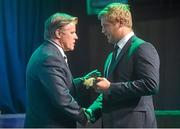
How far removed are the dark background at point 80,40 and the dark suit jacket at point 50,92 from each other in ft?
8.89

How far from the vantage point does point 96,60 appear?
5176 mm

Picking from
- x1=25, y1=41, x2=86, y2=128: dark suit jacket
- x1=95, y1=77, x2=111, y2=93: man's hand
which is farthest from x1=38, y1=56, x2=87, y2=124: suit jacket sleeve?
x1=95, y1=77, x2=111, y2=93: man's hand

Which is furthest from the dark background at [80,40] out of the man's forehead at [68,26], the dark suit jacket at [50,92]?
the dark suit jacket at [50,92]

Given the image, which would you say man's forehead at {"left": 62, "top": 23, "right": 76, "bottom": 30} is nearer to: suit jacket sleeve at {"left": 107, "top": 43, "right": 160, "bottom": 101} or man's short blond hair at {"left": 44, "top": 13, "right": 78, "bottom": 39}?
man's short blond hair at {"left": 44, "top": 13, "right": 78, "bottom": 39}

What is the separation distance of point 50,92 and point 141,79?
46 cm

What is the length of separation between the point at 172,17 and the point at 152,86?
279 centimetres

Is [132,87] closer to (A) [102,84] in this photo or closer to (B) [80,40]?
(A) [102,84]

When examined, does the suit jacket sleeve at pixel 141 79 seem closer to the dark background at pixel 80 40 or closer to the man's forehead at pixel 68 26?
the man's forehead at pixel 68 26

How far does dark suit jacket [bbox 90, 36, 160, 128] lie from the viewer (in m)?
2.34

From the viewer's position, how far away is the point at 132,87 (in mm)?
2332

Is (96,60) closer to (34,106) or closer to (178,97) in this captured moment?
(178,97)

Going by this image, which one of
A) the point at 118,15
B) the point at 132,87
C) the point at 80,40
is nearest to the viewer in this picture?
the point at 132,87

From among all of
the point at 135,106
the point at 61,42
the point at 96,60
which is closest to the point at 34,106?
the point at 61,42

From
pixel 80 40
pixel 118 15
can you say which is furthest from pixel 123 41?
pixel 80 40
